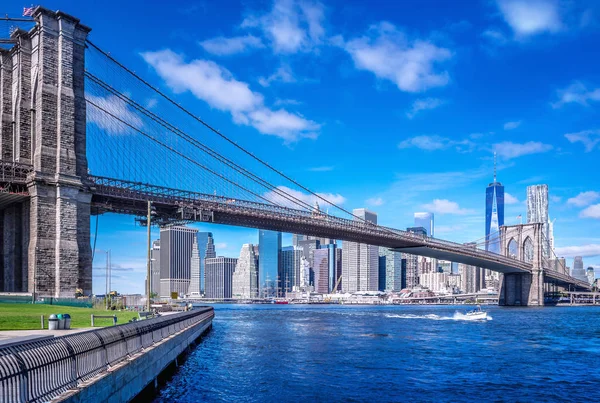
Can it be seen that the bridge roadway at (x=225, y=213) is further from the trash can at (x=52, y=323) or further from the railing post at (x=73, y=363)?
the railing post at (x=73, y=363)

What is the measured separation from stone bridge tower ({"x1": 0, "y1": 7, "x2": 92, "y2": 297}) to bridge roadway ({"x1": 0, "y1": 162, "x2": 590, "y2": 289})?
1.93 meters

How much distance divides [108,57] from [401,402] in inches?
1793

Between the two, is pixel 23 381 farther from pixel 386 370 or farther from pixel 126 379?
pixel 386 370

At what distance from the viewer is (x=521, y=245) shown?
15175 centimetres

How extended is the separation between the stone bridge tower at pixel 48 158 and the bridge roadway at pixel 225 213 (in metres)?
1.93

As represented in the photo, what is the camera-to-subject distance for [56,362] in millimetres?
11102

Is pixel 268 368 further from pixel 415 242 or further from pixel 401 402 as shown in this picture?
pixel 415 242

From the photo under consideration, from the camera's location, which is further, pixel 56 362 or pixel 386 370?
pixel 386 370

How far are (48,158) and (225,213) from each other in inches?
1009

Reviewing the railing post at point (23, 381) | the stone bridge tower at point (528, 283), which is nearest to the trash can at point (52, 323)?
the railing post at point (23, 381)

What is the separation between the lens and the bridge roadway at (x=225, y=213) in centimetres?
4968

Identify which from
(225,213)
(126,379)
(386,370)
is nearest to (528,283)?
(225,213)

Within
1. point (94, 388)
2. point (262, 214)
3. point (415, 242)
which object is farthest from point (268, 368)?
point (415, 242)

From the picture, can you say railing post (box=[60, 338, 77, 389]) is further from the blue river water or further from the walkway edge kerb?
the blue river water
